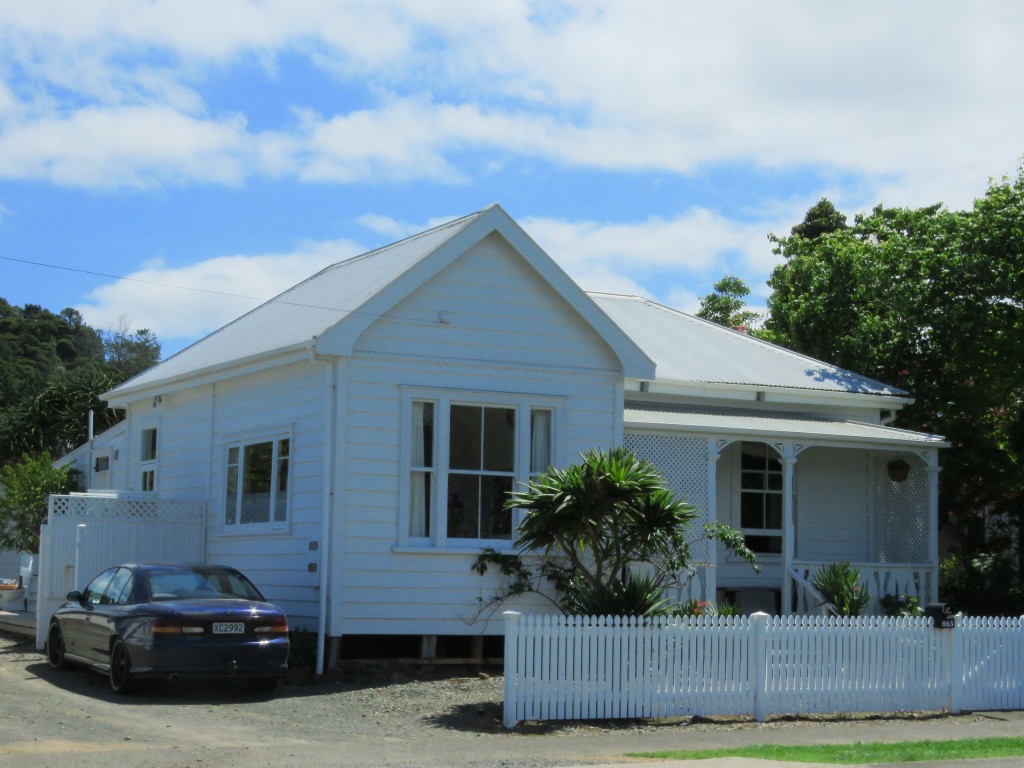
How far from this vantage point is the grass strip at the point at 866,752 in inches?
467

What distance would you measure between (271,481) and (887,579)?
31.6 ft

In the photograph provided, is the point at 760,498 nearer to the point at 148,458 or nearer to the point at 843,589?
the point at 843,589

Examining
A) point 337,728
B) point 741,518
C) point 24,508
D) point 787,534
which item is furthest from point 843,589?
point 24,508

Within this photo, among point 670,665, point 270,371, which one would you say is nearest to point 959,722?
point 670,665

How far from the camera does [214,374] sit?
63.5 feet

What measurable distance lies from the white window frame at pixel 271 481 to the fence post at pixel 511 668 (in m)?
5.04

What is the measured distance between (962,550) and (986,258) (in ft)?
19.8

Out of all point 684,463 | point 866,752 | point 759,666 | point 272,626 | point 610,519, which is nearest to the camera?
point 866,752

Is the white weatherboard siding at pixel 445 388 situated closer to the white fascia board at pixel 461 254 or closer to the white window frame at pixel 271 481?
the white fascia board at pixel 461 254

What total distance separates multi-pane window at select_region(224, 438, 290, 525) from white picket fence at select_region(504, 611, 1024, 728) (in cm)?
547

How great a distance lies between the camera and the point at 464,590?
17000mm

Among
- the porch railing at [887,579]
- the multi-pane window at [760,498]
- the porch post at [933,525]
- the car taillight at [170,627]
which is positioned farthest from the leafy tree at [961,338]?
the car taillight at [170,627]

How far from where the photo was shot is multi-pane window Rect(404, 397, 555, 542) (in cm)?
1698

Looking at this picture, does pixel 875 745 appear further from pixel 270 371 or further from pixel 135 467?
pixel 135 467
